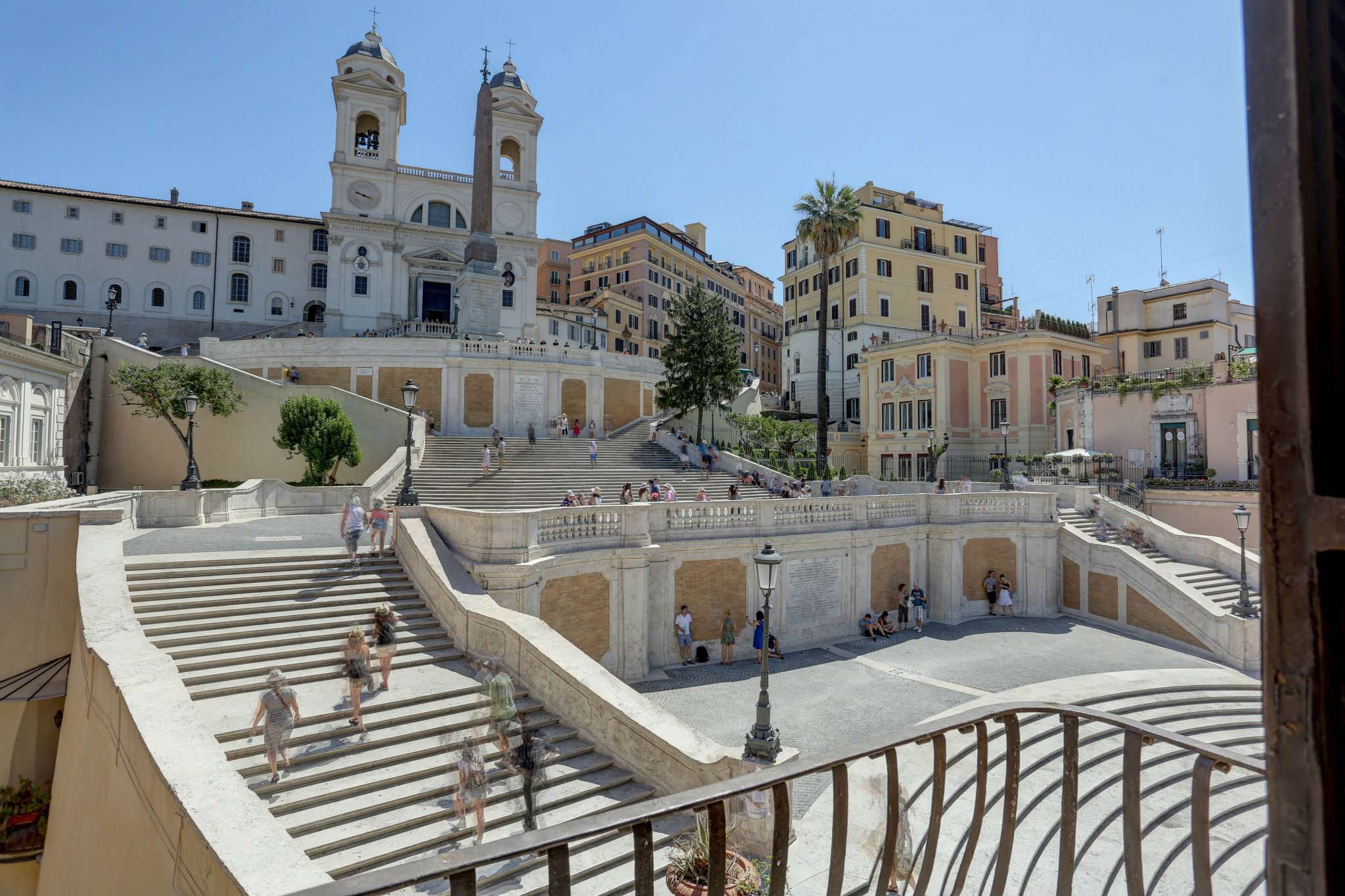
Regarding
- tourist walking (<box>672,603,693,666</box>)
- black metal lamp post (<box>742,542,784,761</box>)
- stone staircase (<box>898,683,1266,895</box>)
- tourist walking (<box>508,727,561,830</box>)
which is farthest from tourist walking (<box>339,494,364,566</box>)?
stone staircase (<box>898,683,1266,895</box>)

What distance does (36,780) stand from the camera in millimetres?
13789

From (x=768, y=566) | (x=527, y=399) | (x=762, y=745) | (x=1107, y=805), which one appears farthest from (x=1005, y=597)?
(x=527, y=399)

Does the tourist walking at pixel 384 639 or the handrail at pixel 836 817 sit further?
the tourist walking at pixel 384 639

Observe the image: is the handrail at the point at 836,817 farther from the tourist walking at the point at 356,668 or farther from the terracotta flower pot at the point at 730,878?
the tourist walking at the point at 356,668

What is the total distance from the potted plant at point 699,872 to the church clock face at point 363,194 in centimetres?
5345


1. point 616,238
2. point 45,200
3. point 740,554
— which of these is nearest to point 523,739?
point 740,554

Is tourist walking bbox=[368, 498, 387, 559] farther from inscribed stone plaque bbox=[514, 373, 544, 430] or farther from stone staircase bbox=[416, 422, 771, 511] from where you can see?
inscribed stone plaque bbox=[514, 373, 544, 430]

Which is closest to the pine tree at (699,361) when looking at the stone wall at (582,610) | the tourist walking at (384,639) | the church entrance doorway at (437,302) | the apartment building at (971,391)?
the apartment building at (971,391)

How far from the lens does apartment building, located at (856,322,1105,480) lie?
1521 inches

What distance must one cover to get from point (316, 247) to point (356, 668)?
178 ft

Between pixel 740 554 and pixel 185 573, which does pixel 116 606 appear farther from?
pixel 740 554

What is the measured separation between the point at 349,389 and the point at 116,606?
26.6 m

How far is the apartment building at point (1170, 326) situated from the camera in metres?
43.5

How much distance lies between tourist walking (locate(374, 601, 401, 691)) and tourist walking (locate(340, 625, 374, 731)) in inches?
14.5
